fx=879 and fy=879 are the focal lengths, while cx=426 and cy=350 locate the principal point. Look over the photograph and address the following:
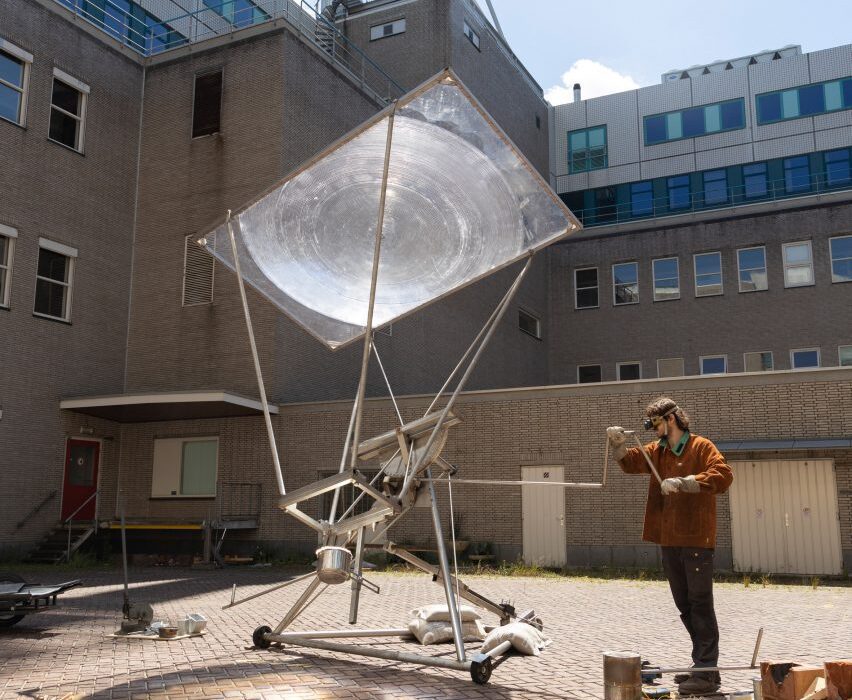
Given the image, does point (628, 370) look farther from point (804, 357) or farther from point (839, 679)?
point (839, 679)

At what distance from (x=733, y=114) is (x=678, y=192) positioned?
13.3 ft

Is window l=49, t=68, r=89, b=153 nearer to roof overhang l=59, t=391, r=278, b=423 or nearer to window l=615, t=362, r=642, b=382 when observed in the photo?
roof overhang l=59, t=391, r=278, b=423

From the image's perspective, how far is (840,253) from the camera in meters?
32.0

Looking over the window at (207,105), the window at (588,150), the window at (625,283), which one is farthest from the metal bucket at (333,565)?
the window at (588,150)

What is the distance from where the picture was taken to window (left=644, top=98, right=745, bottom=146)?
3738 centimetres

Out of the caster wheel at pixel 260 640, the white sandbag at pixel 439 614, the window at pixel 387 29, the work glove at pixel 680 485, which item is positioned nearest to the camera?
the work glove at pixel 680 485

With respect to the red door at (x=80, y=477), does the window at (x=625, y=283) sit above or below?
above

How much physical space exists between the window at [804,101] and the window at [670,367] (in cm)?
1124

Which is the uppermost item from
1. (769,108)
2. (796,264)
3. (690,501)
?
(769,108)

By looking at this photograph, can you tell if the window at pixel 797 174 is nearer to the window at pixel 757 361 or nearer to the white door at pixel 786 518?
the window at pixel 757 361

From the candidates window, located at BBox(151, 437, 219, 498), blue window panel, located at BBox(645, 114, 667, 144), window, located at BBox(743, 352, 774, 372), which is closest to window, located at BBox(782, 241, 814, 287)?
window, located at BBox(743, 352, 774, 372)

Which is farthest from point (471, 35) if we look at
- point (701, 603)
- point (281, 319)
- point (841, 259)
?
point (701, 603)

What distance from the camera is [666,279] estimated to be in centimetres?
3462

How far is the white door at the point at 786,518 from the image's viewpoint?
18016 millimetres
